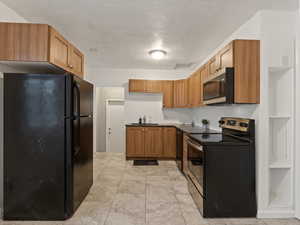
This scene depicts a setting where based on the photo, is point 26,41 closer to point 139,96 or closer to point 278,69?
point 278,69

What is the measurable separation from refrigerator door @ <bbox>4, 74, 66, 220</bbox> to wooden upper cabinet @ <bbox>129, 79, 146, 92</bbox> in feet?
10.5

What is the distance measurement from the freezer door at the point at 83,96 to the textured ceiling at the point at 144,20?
93 cm

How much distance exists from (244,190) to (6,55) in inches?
126

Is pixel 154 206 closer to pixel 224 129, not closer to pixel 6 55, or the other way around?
pixel 224 129

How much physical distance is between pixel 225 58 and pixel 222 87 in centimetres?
43

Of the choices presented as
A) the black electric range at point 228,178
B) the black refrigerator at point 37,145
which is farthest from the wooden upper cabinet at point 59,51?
the black electric range at point 228,178

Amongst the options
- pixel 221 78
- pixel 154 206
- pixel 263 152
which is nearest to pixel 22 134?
pixel 154 206

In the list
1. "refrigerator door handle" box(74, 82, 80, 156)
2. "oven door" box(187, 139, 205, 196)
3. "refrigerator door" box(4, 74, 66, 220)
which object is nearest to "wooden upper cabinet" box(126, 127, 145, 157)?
"oven door" box(187, 139, 205, 196)

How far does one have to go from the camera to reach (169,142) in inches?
202

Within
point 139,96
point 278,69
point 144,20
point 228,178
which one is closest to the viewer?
point 228,178

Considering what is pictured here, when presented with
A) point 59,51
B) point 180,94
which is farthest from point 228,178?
point 180,94

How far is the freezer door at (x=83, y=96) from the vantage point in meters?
2.37

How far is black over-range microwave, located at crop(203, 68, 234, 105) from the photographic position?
2408mm

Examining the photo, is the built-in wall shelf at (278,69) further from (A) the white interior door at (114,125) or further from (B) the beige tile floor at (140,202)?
(A) the white interior door at (114,125)
